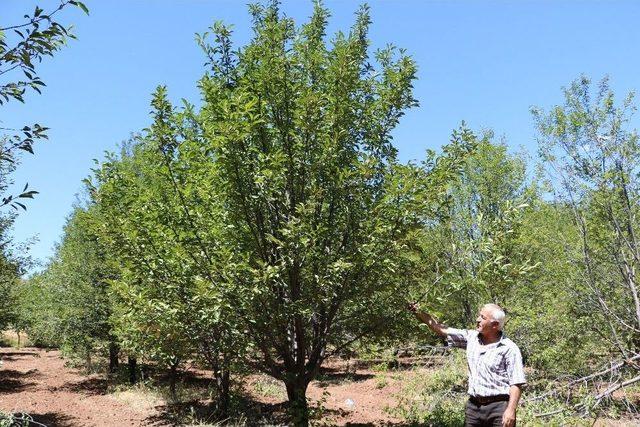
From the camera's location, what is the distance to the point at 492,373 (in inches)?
171

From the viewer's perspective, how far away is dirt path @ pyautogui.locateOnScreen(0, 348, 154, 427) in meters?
15.1

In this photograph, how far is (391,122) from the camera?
7777 millimetres

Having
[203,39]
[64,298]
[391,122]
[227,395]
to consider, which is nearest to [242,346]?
[391,122]

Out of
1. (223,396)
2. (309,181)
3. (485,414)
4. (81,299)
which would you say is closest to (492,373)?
(485,414)

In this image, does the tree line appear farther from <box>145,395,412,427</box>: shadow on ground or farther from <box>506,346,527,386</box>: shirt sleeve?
<box>145,395,412,427</box>: shadow on ground

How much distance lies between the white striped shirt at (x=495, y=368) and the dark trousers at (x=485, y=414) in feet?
0.35

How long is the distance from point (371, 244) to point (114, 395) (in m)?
16.6

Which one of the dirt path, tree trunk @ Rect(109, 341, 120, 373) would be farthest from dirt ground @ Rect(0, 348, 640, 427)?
tree trunk @ Rect(109, 341, 120, 373)

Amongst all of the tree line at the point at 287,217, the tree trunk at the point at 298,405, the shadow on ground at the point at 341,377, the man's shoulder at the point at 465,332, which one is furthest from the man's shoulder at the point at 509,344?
the shadow on ground at the point at 341,377

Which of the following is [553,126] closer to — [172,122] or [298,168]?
[298,168]

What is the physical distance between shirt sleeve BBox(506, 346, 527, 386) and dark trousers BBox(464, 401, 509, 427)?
27 cm

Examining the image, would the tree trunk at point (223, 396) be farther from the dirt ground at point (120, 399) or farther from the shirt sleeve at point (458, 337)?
the shirt sleeve at point (458, 337)

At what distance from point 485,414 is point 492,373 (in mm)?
396

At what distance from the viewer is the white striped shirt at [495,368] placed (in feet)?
13.8
